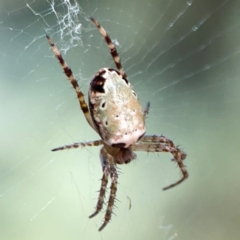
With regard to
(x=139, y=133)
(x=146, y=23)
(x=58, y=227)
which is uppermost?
(x=146, y=23)

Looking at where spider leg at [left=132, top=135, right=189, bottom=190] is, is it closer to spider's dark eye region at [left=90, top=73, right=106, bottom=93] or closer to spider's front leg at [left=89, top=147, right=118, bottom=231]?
spider's front leg at [left=89, top=147, right=118, bottom=231]

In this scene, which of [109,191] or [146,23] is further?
[146,23]

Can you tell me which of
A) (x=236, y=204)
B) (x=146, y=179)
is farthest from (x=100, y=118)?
(x=236, y=204)

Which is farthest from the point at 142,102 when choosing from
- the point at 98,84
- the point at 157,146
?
the point at 98,84

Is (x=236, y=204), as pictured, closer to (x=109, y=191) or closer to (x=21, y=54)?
(x=109, y=191)

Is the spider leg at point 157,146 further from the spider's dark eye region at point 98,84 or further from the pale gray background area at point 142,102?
the spider's dark eye region at point 98,84

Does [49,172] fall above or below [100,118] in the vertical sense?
below
